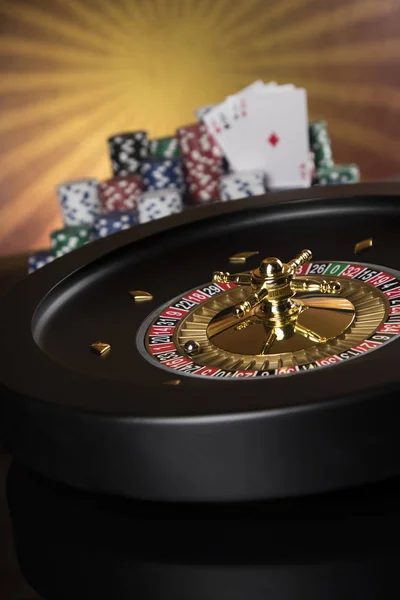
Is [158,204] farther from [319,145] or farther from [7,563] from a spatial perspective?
[7,563]

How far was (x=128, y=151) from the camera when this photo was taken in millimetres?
4020

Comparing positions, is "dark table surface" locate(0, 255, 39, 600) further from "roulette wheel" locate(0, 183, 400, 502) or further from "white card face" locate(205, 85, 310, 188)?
"white card face" locate(205, 85, 310, 188)

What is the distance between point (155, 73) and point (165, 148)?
2.02 m

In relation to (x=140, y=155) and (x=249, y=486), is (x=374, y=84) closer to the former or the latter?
(x=140, y=155)

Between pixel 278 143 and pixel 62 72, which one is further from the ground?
pixel 62 72

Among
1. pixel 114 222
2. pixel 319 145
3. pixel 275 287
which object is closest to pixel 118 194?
pixel 114 222

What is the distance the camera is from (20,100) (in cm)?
541

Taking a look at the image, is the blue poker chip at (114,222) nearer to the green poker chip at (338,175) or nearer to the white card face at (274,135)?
the white card face at (274,135)

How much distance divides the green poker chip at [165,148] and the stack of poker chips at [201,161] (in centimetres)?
29

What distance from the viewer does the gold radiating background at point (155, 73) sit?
213 inches

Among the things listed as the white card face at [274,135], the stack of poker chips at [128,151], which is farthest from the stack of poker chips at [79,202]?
the white card face at [274,135]

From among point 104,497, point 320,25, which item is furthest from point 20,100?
point 104,497

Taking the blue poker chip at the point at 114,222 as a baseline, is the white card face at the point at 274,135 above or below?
above

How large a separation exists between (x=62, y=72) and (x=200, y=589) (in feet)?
17.0
